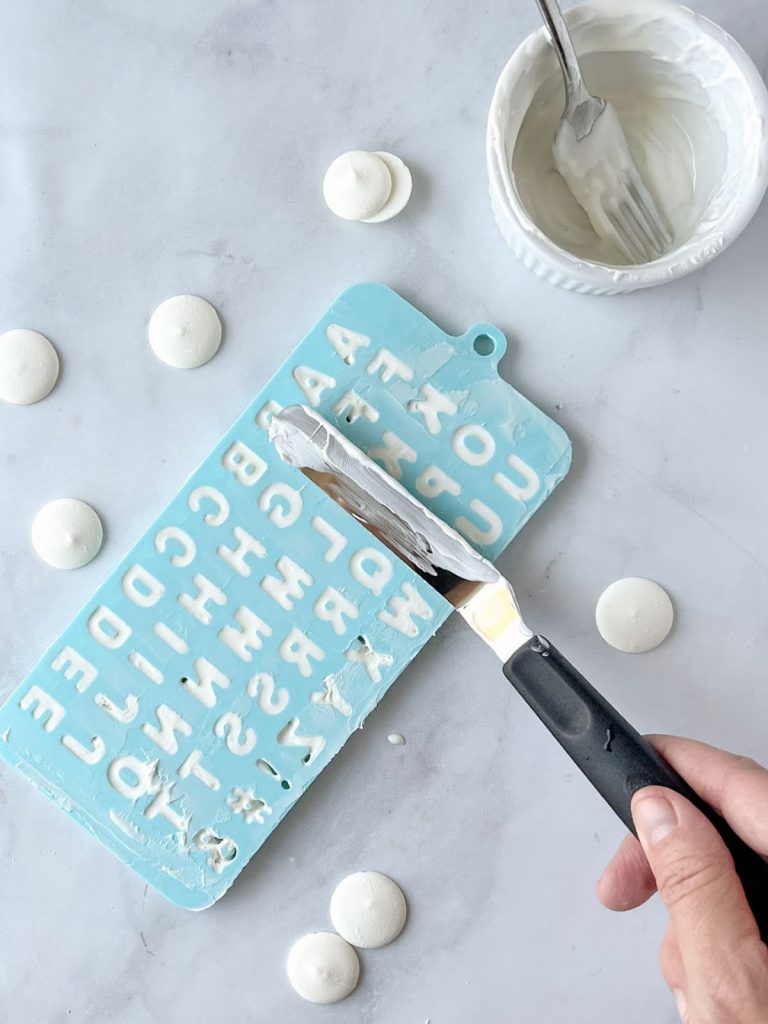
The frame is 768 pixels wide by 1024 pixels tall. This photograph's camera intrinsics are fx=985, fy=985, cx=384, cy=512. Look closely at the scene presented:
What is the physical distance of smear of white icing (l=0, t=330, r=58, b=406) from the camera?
22.9 inches

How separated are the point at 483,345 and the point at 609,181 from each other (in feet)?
0.37

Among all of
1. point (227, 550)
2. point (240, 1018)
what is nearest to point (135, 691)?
point (227, 550)

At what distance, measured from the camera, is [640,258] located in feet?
1.82

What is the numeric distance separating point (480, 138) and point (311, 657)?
1.07ft

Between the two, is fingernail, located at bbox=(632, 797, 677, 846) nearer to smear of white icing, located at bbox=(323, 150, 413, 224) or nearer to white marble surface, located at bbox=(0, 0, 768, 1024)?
white marble surface, located at bbox=(0, 0, 768, 1024)

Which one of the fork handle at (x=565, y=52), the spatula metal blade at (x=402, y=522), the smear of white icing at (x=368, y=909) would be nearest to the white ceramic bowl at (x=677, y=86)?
the fork handle at (x=565, y=52)

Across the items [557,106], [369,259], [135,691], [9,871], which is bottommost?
[9,871]

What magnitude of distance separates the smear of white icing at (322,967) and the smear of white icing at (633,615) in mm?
242

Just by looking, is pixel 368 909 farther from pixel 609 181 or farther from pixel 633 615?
pixel 609 181

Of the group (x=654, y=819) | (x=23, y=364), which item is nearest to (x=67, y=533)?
(x=23, y=364)

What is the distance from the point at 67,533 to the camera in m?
0.58

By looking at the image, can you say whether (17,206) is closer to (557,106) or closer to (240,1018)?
(557,106)

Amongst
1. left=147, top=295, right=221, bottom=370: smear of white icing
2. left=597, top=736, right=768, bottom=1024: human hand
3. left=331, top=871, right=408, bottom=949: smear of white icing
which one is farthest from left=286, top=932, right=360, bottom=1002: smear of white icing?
left=147, top=295, right=221, bottom=370: smear of white icing

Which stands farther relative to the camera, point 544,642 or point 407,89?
point 407,89
